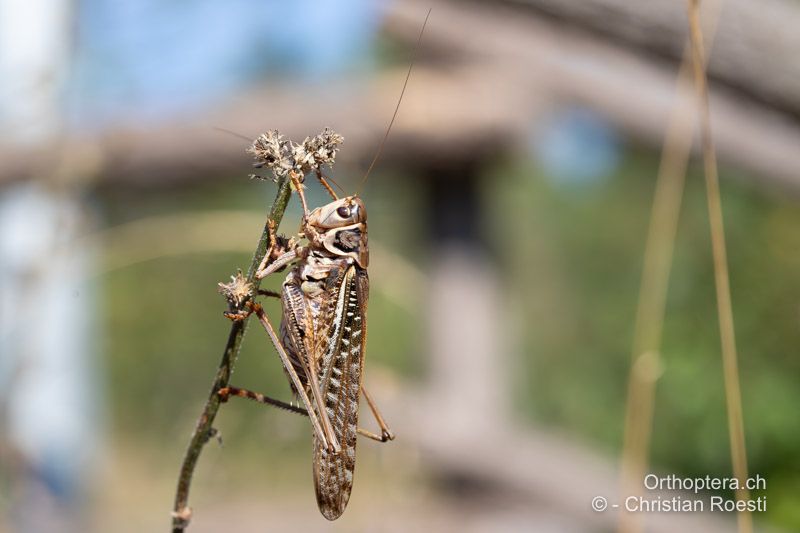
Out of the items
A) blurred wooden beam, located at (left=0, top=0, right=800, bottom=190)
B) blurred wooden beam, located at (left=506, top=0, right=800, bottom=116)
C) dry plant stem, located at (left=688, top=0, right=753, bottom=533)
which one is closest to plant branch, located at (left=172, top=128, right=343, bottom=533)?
dry plant stem, located at (left=688, top=0, right=753, bottom=533)

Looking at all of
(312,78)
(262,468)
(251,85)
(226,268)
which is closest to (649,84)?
(312,78)

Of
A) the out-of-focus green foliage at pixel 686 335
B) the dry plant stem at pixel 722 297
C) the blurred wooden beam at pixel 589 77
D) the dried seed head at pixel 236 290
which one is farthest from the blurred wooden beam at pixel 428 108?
the dried seed head at pixel 236 290

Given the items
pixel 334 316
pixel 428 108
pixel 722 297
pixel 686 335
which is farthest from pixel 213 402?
pixel 686 335

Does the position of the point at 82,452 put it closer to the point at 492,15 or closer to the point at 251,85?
the point at 251,85

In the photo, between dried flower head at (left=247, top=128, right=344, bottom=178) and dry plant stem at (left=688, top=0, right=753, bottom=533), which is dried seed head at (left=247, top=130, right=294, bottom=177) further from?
dry plant stem at (left=688, top=0, right=753, bottom=533)

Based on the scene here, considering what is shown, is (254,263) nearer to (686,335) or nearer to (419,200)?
(419,200)
